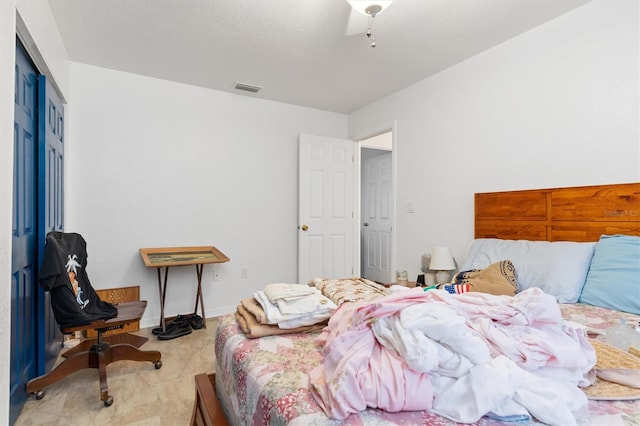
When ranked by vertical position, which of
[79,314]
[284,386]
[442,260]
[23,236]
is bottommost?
[79,314]

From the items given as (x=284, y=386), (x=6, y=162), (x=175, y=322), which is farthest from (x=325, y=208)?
(x=284, y=386)

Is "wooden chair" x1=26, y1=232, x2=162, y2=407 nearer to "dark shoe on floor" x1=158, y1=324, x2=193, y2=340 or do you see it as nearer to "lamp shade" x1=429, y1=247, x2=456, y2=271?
"dark shoe on floor" x1=158, y1=324, x2=193, y2=340

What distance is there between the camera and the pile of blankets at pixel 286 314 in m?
1.43

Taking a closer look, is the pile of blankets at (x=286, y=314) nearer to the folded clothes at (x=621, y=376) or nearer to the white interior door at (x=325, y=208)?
the folded clothes at (x=621, y=376)

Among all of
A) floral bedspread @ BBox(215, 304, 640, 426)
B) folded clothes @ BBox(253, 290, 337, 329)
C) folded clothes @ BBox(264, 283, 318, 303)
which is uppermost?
→ folded clothes @ BBox(264, 283, 318, 303)

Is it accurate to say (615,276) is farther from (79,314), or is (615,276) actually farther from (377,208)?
(377,208)

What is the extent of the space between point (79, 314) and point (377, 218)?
414 cm

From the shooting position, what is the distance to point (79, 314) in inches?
79.4

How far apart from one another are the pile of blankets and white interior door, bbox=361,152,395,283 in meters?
3.61

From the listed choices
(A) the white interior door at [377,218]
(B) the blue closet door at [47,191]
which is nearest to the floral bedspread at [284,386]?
(B) the blue closet door at [47,191]

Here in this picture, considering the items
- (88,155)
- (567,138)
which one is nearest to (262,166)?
(88,155)

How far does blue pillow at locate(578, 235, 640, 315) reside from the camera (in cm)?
173

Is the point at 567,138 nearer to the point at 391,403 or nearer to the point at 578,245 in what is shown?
the point at 578,245

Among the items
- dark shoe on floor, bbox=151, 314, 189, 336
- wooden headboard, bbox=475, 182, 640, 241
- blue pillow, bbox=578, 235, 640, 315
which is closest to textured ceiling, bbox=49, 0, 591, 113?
wooden headboard, bbox=475, 182, 640, 241
